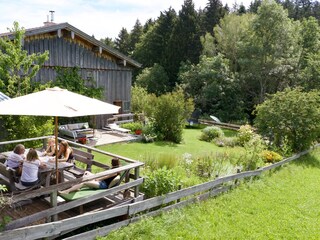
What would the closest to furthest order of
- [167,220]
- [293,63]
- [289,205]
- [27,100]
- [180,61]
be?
1. [27,100]
2. [167,220]
3. [289,205]
4. [293,63]
5. [180,61]

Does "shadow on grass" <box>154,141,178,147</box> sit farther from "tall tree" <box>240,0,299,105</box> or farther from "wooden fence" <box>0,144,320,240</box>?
"tall tree" <box>240,0,299,105</box>

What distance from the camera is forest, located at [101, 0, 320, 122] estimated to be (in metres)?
28.1

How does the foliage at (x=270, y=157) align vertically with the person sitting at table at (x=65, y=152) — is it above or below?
below

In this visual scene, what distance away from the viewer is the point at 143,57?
4678 cm

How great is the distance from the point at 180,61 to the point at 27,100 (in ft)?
117

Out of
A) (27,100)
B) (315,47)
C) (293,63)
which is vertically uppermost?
(315,47)

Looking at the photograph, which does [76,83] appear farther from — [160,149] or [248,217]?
[248,217]

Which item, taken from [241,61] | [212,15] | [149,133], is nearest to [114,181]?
[149,133]

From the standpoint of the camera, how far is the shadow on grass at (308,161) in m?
13.5

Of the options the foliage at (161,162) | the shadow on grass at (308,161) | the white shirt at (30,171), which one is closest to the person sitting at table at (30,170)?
the white shirt at (30,171)

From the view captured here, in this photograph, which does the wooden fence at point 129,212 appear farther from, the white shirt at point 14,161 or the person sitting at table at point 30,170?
the white shirt at point 14,161

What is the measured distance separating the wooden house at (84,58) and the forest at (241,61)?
1131 cm

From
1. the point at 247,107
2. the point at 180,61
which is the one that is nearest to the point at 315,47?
the point at 247,107

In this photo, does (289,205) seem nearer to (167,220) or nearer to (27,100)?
(167,220)
